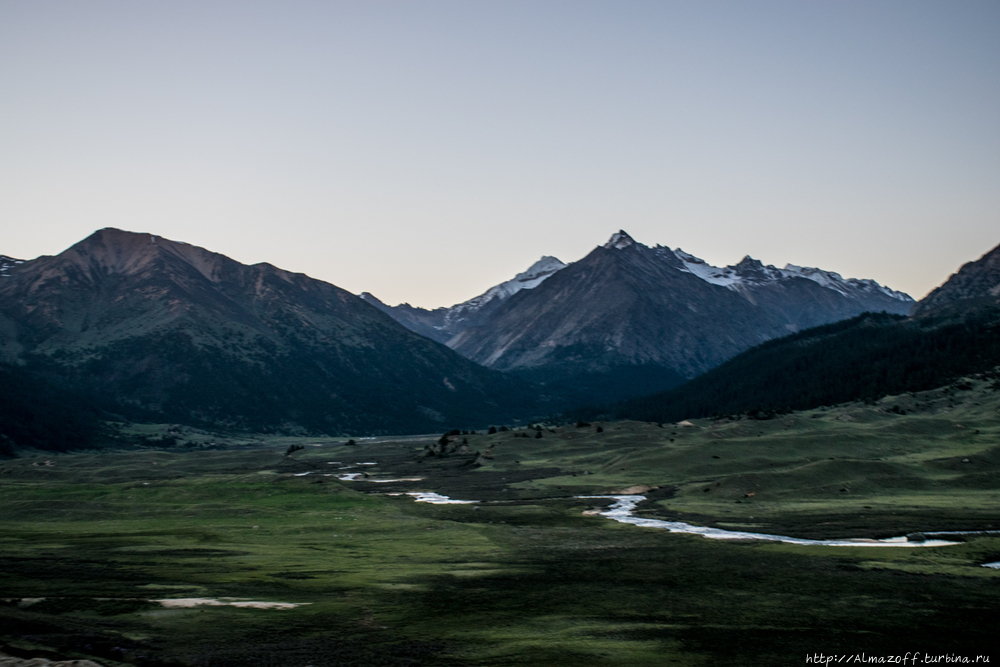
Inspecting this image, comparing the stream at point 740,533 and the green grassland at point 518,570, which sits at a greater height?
the green grassland at point 518,570

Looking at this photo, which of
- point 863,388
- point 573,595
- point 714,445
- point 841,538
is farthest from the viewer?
point 863,388

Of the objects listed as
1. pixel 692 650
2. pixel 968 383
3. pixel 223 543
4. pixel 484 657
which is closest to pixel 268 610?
pixel 484 657

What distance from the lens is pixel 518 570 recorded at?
1849 inches

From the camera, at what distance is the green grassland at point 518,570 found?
31.4 m

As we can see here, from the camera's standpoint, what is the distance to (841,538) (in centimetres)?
5594

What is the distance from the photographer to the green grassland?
103 feet

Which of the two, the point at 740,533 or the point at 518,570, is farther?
the point at 740,533

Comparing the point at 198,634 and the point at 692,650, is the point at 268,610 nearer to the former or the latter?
the point at 198,634

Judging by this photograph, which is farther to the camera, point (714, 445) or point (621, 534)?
point (714, 445)

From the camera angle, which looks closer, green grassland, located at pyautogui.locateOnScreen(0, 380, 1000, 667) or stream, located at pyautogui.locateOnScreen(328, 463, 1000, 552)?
green grassland, located at pyautogui.locateOnScreen(0, 380, 1000, 667)

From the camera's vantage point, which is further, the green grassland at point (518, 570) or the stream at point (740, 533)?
the stream at point (740, 533)

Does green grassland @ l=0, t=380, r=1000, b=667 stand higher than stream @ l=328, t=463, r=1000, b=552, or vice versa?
green grassland @ l=0, t=380, r=1000, b=667

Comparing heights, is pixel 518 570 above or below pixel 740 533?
above

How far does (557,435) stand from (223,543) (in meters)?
108
